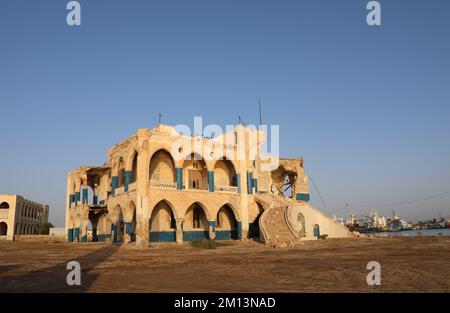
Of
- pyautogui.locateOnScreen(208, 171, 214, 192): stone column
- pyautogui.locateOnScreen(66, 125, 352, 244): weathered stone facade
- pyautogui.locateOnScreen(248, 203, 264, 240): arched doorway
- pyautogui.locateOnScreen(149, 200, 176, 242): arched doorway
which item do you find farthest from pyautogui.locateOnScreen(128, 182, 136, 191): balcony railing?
pyautogui.locateOnScreen(248, 203, 264, 240): arched doorway

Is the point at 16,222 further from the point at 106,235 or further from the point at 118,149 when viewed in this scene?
the point at 118,149

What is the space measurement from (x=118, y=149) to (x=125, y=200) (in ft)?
16.4

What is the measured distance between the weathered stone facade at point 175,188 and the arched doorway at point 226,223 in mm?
89

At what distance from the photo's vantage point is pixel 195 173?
3234cm

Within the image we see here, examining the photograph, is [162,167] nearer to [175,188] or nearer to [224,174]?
→ [175,188]

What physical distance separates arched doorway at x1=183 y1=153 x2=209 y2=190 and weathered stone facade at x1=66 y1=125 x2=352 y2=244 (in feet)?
0.28

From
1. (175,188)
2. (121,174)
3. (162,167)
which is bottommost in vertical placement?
(175,188)

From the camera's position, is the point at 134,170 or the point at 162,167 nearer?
the point at 162,167

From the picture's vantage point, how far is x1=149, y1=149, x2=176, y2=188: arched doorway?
29750 mm

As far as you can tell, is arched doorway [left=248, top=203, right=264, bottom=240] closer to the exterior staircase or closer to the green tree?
the exterior staircase

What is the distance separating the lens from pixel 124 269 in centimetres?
1235

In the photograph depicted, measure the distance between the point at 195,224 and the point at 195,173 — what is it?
4.39m

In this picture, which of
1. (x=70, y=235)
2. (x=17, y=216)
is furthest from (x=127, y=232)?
(x=17, y=216)
